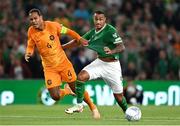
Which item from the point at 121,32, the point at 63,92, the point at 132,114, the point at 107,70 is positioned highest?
the point at 121,32

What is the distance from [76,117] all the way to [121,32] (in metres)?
10.2

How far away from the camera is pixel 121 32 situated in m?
28.6

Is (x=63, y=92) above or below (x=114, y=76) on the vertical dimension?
below

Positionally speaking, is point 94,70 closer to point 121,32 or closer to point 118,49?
point 118,49

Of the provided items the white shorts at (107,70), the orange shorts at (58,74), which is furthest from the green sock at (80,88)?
the orange shorts at (58,74)

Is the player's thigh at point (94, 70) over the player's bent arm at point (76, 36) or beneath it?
beneath

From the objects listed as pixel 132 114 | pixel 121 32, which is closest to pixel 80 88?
pixel 132 114

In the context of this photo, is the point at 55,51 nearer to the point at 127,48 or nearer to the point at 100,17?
the point at 100,17

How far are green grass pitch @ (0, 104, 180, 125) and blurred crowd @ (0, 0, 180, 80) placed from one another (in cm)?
439

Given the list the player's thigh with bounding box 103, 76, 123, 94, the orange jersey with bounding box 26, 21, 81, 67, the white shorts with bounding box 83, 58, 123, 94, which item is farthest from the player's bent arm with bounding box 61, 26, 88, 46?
the player's thigh with bounding box 103, 76, 123, 94

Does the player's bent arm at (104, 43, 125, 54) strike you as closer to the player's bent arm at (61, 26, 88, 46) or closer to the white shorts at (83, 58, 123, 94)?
the white shorts at (83, 58, 123, 94)

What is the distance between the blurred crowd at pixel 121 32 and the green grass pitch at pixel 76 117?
14.4 feet

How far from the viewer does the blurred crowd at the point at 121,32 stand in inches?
1061

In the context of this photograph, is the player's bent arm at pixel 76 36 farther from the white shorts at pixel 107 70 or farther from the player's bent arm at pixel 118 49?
the player's bent arm at pixel 118 49
